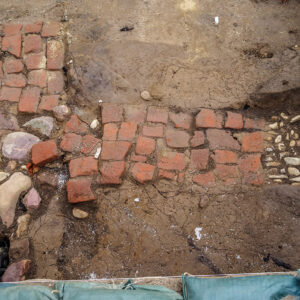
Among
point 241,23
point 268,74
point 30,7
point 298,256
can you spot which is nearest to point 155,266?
point 298,256

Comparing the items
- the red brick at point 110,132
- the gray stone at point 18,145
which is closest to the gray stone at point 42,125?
the gray stone at point 18,145

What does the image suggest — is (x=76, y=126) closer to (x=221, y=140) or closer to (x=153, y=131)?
(x=153, y=131)

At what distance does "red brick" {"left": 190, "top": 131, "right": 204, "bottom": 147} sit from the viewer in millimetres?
2865

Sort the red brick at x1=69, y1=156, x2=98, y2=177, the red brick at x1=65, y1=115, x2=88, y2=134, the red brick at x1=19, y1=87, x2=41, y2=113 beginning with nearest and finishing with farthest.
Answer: the red brick at x1=69, y1=156, x2=98, y2=177
the red brick at x1=65, y1=115, x2=88, y2=134
the red brick at x1=19, y1=87, x2=41, y2=113

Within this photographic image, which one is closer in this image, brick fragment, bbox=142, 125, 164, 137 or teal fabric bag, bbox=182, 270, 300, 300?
teal fabric bag, bbox=182, 270, 300, 300

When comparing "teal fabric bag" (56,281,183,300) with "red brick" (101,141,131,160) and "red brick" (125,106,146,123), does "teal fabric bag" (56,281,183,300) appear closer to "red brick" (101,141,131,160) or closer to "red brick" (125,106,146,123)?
"red brick" (101,141,131,160)

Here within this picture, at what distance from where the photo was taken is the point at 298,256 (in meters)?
2.45

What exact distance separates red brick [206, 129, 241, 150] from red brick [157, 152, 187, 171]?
0.92 feet

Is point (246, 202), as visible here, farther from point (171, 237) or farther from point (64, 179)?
point (64, 179)

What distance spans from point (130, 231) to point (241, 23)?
7.57 ft

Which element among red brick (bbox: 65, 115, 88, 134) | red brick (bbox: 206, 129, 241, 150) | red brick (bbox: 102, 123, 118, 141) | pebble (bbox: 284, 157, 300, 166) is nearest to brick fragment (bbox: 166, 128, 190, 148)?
red brick (bbox: 206, 129, 241, 150)

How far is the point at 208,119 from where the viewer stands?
9.73ft

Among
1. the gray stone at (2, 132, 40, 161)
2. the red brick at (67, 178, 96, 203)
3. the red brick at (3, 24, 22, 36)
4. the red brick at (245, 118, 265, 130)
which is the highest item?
the red brick at (3, 24, 22, 36)

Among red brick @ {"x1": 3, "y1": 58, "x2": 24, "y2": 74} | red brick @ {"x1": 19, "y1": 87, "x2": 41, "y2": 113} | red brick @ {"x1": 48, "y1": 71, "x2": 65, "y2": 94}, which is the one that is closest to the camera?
red brick @ {"x1": 19, "y1": 87, "x2": 41, "y2": 113}
